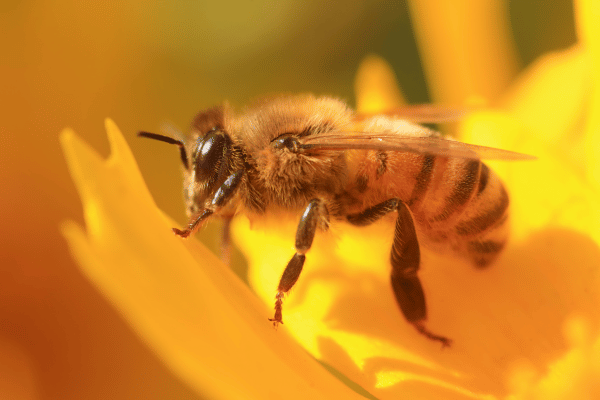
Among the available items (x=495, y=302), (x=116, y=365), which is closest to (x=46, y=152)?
(x=116, y=365)

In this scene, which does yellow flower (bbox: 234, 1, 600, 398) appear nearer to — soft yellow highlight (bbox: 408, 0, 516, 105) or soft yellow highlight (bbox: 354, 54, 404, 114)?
soft yellow highlight (bbox: 354, 54, 404, 114)

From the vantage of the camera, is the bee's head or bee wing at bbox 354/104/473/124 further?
bee wing at bbox 354/104/473/124

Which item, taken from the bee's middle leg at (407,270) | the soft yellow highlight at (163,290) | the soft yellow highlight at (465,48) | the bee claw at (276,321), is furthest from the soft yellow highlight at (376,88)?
the soft yellow highlight at (163,290)

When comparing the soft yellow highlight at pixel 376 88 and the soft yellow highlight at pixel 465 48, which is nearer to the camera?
the soft yellow highlight at pixel 376 88

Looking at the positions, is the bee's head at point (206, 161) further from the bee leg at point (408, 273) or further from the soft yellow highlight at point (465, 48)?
the soft yellow highlight at point (465, 48)

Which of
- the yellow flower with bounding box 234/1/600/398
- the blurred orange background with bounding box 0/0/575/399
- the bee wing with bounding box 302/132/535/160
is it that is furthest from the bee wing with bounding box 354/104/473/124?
the blurred orange background with bounding box 0/0/575/399
